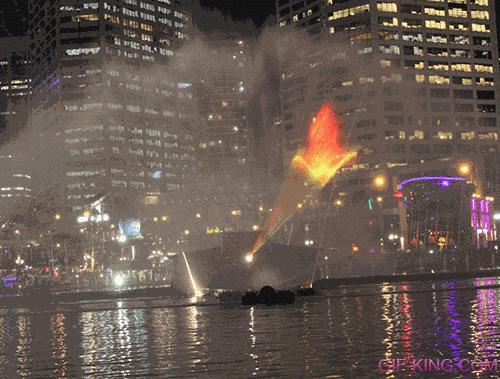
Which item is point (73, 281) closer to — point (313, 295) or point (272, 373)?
point (313, 295)

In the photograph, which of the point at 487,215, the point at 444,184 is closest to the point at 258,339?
the point at 444,184

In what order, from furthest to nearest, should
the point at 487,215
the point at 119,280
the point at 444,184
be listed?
1. the point at 487,215
2. the point at 444,184
3. the point at 119,280

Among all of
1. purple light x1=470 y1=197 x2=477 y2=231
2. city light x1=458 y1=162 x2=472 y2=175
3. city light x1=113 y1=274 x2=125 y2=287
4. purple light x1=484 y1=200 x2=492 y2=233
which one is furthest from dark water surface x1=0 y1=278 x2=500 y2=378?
purple light x1=484 y1=200 x2=492 y2=233

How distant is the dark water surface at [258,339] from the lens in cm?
2252

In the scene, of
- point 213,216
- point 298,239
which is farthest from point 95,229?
point 298,239

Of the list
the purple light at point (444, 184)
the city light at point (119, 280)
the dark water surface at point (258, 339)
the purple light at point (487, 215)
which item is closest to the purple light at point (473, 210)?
the purple light at point (444, 184)

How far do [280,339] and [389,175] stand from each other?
153217 mm

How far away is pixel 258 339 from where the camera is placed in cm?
2914

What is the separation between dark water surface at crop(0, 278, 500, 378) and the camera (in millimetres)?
22516

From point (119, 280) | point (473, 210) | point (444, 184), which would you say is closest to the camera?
point (119, 280)

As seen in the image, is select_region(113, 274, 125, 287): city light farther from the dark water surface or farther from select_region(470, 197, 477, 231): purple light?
select_region(470, 197, 477, 231): purple light

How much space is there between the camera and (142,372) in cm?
2241

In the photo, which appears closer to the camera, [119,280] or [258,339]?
[258,339]

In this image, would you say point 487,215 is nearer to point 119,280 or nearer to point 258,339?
point 119,280
